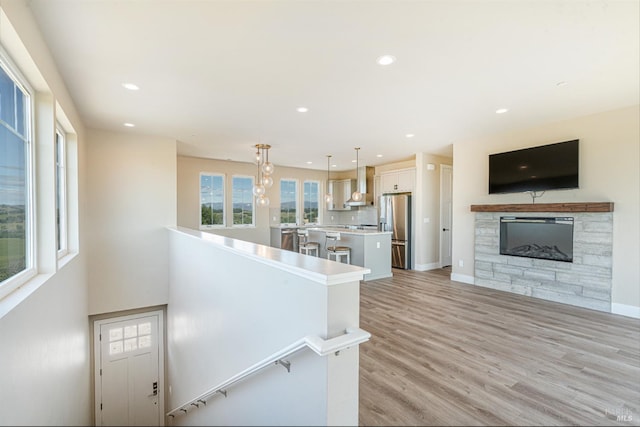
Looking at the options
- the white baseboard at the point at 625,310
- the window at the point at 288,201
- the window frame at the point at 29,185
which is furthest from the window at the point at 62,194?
the white baseboard at the point at 625,310

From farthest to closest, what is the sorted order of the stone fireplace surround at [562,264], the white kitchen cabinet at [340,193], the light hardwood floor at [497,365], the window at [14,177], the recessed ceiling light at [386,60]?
the white kitchen cabinet at [340,193]
the stone fireplace surround at [562,264]
the recessed ceiling light at [386,60]
the light hardwood floor at [497,365]
the window at [14,177]

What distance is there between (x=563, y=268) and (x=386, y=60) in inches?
167

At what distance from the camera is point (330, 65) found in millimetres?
2721

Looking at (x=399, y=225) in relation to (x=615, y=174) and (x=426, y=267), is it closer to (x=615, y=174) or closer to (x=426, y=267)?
(x=426, y=267)

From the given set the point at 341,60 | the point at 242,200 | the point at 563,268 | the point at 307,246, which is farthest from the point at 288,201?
the point at 563,268

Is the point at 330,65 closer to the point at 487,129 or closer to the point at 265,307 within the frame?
the point at 265,307

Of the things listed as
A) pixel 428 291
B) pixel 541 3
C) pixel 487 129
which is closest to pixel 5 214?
pixel 541 3

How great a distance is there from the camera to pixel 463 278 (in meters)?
5.75

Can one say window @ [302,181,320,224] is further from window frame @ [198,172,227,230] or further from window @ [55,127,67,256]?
window @ [55,127,67,256]

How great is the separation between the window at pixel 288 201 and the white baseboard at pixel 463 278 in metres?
5.03

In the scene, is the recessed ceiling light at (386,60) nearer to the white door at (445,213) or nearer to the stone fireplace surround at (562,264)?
the stone fireplace surround at (562,264)

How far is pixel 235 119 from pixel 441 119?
3141 mm

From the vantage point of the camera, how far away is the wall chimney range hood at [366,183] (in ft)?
29.1

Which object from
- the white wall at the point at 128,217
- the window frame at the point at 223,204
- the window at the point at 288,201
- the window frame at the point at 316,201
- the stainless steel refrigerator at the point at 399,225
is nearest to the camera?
the white wall at the point at 128,217
